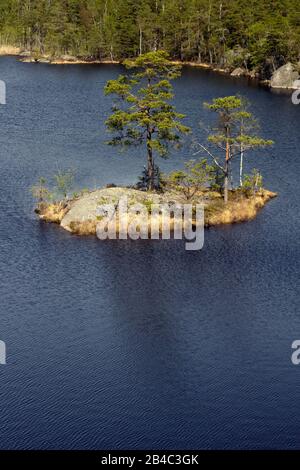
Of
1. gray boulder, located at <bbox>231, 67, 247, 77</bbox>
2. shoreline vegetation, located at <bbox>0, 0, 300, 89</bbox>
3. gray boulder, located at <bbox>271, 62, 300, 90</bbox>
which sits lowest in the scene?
gray boulder, located at <bbox>271, 62, 300, 90</bbox>

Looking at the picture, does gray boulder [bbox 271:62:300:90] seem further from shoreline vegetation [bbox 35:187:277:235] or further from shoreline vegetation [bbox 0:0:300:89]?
shoreline vegetation [bbox 35:187:277:235]

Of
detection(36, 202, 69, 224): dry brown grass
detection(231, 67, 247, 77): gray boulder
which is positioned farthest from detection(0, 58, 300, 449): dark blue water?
detection(231, 67, 247, 77): gray boulder

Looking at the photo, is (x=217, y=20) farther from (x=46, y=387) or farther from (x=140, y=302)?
(x=46, y=387)

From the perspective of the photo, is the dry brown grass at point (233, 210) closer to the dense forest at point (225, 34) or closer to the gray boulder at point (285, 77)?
the gray boulder at point (285, 77)

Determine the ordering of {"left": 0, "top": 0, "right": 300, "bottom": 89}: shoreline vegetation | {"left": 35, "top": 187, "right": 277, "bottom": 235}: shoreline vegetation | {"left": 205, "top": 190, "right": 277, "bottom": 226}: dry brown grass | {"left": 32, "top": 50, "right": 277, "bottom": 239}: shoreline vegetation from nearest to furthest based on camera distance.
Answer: {"left": 35, "top": 187, "right": 277, "bottom": 235}: shoreline vegetation < {"left": 32, "top": 50, "right": 277, "bottom": 239}: shoreline vegetation < {"left": 205, "top": 190, "right": 277, "bottom": 226}: dry brown grass < {"left": 0, "top": 0, "right": 300, "bottom": 89}: shoreline vegetation

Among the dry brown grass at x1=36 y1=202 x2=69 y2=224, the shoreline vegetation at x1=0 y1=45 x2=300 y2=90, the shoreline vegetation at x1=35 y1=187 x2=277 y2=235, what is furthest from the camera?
the shoreline vegetation at x1=0 y1=45 x2=300 y2=90

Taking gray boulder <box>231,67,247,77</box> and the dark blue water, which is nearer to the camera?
the dark blue water

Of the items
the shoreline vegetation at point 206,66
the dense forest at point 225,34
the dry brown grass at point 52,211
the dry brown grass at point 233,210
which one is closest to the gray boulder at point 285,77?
the shoreline vegetation at point 206,66
